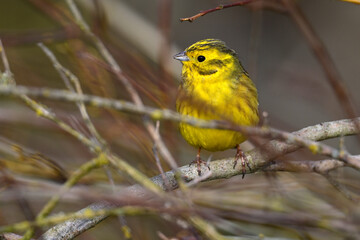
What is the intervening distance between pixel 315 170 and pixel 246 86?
1485mm

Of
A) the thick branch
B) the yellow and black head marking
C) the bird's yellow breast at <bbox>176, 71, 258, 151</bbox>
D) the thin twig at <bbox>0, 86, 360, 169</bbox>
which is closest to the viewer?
the thin twig at <bbox>0, 86, 360, 169</bbox>

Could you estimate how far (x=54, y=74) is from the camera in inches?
223

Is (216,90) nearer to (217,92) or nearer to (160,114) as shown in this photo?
(217,92)

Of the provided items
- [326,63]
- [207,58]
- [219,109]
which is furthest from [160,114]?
[207,58]

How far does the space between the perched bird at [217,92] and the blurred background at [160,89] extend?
0.15 m

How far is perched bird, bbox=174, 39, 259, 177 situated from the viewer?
3541 mm

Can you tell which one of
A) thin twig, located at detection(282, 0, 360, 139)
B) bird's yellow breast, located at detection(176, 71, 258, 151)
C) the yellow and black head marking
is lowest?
thin twig, located at detection(282, 0, 360, 139)

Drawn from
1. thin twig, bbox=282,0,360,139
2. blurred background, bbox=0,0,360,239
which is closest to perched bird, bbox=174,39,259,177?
blurred background, bbox=0,0,360,239

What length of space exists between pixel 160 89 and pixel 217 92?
499 millimetres

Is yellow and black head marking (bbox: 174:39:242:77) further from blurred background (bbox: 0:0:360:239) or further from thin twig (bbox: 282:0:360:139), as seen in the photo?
thin twig (bbox: 282:0:360:139)

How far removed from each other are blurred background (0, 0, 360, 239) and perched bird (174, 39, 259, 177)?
0.49ft

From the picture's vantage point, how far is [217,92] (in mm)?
3672

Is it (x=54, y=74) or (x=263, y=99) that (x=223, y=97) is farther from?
(x=263, y=99)

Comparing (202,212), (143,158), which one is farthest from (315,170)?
(143,158)
